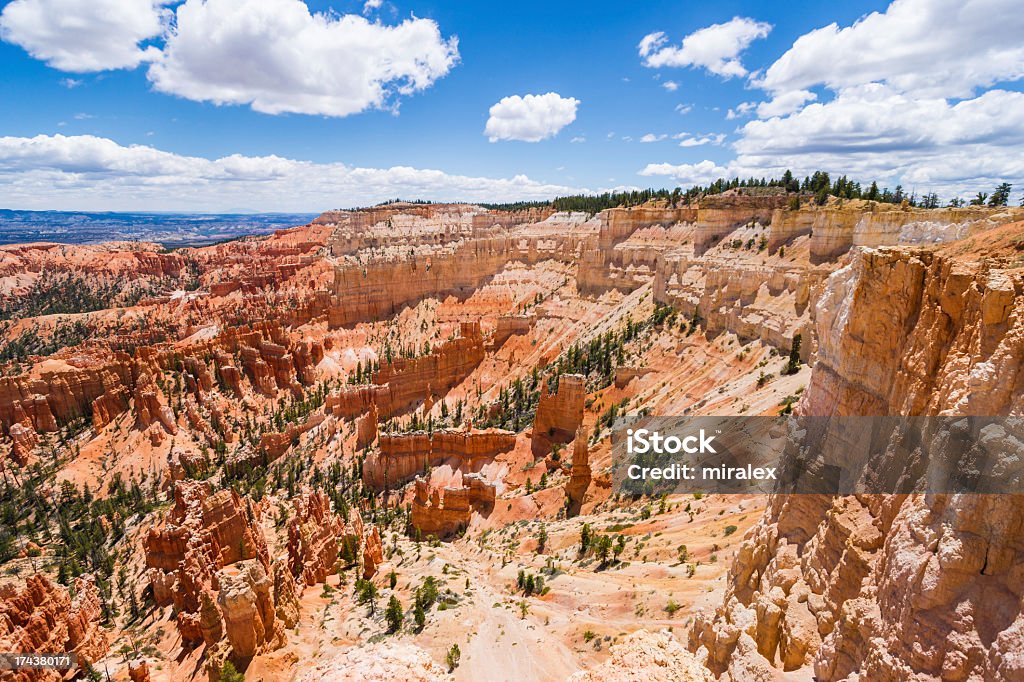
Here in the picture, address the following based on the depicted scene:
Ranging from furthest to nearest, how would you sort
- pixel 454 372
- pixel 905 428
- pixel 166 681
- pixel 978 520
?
pixel 454 372 < pixel 166 681 < pixel 905 428 < pixel 978 520

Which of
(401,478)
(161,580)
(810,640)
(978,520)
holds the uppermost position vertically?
(978,520)

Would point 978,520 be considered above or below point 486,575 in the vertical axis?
above

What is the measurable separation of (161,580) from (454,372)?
36.9 meters

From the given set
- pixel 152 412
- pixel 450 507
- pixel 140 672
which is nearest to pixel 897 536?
pixel 140 672

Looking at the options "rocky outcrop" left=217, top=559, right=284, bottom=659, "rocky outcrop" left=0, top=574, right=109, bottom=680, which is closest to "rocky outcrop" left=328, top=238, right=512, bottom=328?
"rocky outcrop" left=0, top=574, right=109, bottom=680

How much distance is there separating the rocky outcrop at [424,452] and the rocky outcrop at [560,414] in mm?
2584

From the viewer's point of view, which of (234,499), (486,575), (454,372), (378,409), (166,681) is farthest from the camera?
(454,372)

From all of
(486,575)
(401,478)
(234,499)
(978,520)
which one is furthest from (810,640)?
(401,478)

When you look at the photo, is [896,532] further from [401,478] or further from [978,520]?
[401,478]

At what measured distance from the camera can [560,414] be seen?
133ft

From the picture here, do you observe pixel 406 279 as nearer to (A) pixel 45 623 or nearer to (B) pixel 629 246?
(B) pixel 629 246

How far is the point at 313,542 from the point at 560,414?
66.9 feet

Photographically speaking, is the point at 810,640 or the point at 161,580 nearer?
the point at 810,640

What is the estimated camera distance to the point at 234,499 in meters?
30.1
